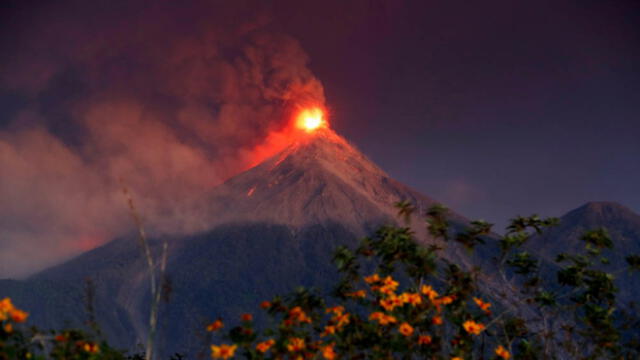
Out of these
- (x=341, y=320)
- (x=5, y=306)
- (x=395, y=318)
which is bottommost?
(x=395, y=318)

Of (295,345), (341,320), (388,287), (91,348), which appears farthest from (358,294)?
(91,348)

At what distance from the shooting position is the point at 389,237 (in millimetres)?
7027

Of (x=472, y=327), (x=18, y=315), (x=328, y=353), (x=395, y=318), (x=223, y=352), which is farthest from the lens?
(x=472, y=327)

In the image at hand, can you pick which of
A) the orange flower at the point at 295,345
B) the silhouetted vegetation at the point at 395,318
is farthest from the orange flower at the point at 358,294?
the orange flower at the point at 295,345

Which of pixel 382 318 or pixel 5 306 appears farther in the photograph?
pixel 382 318

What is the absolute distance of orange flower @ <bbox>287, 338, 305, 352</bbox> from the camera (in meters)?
5.14

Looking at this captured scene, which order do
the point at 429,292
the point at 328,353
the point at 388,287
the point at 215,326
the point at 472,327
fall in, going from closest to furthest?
the point at 215,326
the point at 328,353
the point at 472,327
the point at 388,287
the point at 429,292

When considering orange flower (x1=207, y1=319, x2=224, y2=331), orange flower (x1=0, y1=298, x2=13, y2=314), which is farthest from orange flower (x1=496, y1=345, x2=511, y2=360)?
orange flower (x1=0, y1=298, x2=13, y2=314)

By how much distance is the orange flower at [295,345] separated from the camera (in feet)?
16.9

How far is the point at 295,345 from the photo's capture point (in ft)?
17.0

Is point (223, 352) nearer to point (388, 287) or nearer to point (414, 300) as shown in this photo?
point (388, 287)

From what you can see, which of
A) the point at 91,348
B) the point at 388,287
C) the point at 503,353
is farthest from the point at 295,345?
the point at 503,353

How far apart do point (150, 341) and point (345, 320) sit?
2177mm

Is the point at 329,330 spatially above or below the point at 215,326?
below
